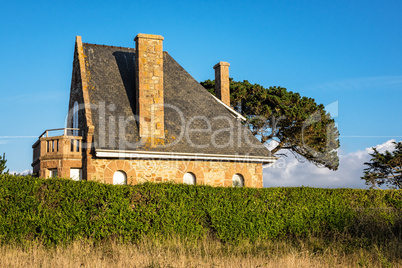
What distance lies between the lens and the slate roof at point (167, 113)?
1856 cm

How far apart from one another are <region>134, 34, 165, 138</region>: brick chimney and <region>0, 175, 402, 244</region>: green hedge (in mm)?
6138

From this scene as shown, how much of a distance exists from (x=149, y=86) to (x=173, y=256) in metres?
10.5

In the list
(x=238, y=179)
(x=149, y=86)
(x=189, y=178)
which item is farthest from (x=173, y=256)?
(x=149, y=86)

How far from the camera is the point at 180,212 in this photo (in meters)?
13.4

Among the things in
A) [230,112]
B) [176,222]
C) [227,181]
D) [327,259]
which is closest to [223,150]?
[227,181]

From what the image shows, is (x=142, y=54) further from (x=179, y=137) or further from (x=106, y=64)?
(x=179, y=137)

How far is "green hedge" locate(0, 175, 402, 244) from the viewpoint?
1184cm

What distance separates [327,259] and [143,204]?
222 inches

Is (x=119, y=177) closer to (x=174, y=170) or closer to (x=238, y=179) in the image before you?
(x=174, y=170)

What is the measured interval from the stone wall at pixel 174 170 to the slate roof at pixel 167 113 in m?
0.59

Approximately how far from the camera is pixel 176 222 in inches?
524

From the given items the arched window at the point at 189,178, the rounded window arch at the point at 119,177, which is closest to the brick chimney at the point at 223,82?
the arched window at the point at 189,178

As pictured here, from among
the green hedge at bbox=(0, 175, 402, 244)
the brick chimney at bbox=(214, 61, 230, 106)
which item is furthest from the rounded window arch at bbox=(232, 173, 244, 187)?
the brick chimney at bbox=(214, 61, 230, 106)

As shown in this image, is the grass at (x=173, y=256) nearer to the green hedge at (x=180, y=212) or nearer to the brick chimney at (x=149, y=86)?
the green hedge at (x=180, y=212)
